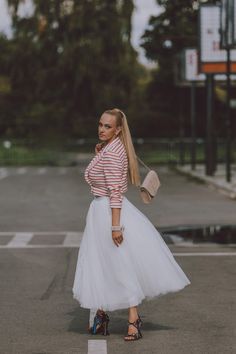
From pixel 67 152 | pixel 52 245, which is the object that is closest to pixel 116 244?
pixel 52 245

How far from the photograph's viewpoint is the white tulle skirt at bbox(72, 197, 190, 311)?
24.6 feet

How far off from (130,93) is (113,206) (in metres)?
58.1

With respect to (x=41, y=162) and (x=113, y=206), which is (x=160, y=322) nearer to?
(x=113, y=206)

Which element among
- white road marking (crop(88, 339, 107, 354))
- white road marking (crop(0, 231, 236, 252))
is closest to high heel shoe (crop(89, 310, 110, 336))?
white road marking (crop(88, 339, 107, 354))

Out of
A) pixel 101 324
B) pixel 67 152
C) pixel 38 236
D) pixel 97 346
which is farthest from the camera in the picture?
pixel 67 152

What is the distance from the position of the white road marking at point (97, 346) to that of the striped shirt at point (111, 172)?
1014 mm

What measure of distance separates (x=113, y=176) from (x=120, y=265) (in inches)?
26.2

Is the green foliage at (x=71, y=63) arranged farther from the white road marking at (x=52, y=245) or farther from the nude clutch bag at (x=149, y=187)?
the nude clutch bag at (x=149, y=187)

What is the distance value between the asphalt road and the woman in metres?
0.35

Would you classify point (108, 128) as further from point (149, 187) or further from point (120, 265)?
point (120, 265)

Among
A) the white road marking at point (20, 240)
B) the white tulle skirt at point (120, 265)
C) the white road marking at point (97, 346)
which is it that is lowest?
the white road marking at point (20, 240)

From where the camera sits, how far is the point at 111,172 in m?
7.40

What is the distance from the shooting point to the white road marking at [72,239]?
1434 cm

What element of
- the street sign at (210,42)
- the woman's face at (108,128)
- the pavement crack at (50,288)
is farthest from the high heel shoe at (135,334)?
the street sign at (210,42)
